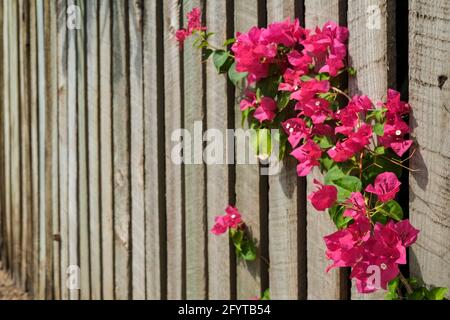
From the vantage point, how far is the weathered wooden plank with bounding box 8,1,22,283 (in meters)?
4.40

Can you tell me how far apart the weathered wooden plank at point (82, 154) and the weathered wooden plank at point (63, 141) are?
20cm

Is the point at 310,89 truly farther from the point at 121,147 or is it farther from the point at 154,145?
the point at 121,147

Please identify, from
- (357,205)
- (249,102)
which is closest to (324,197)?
(357,205)

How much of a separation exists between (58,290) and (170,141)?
1683 millimetres

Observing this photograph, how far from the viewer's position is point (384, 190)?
1.53 meters

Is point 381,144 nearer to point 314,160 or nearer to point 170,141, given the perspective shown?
point 314,160

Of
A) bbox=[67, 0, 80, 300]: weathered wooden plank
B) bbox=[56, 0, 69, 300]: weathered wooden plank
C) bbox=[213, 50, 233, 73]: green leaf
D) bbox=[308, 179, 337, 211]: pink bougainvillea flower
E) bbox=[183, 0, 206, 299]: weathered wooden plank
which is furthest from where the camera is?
bbox=[56, 0, 69, 300]: weathered wooden plank

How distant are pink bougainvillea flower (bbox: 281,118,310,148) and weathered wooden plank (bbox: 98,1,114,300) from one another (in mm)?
1404

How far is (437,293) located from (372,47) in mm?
631

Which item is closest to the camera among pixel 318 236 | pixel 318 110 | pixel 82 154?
pixel 318 110

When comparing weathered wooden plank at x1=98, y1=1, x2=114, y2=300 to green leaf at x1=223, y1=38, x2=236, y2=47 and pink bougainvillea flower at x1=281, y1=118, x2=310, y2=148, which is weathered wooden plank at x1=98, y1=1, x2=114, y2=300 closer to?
green leaf at x1=223, y1=38, x2=236, y2=47

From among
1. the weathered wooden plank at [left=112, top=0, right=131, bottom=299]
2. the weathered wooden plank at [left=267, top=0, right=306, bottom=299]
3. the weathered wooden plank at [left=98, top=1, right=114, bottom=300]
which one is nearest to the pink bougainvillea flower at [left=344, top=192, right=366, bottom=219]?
the weathered wooden plank at [left=267, top=0, right=306, bottom=299]

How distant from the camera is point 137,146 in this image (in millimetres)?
2807

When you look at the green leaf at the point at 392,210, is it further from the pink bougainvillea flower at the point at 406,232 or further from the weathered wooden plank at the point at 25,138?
the weathered wooden plank at the point at 25,138
